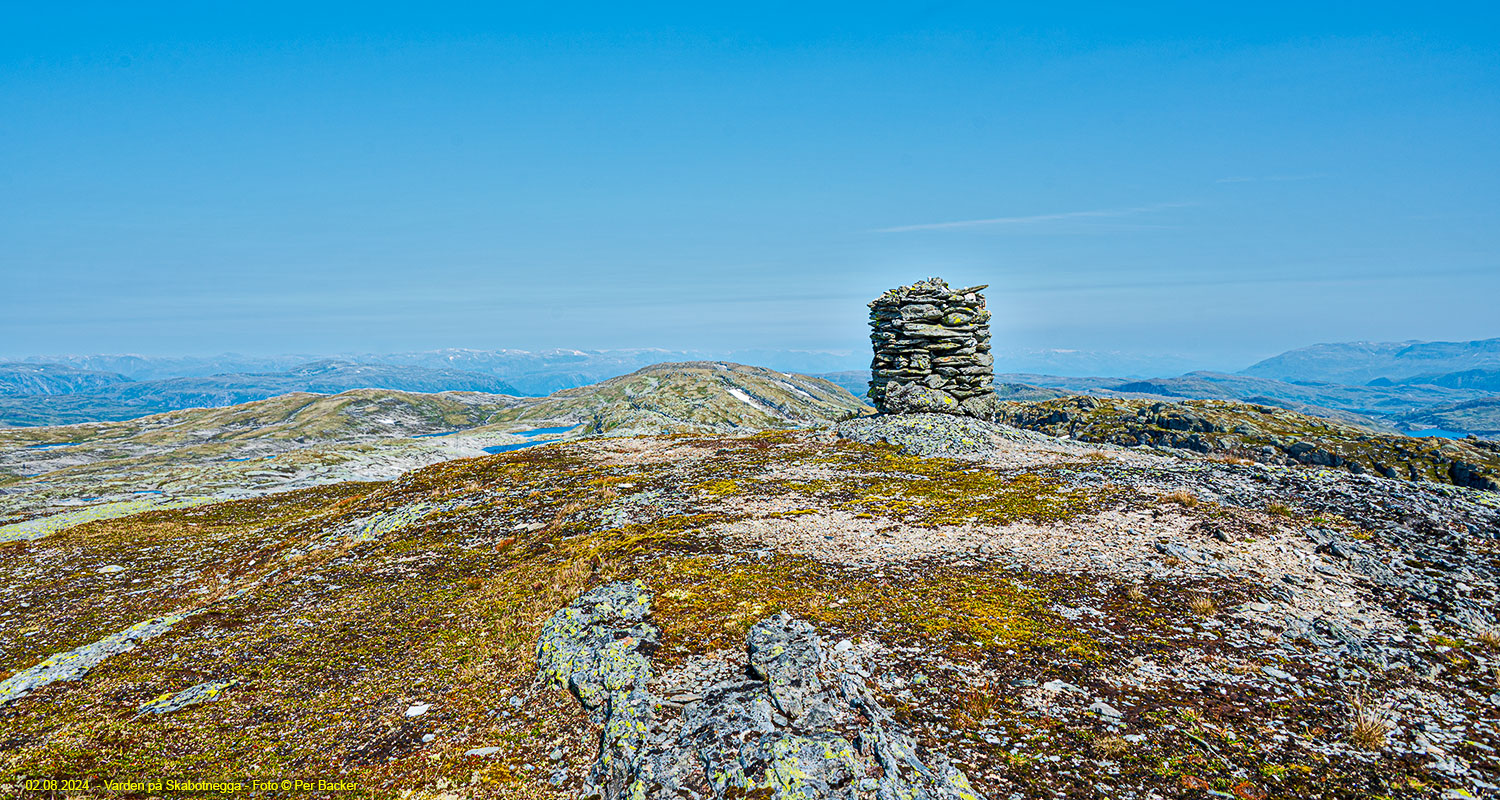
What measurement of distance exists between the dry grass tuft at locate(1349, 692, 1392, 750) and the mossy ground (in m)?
0.29

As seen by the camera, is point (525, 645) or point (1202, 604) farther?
point (1202, 604)

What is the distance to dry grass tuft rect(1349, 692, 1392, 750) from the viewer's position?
952 cm

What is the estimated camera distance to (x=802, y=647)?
39.8 ft

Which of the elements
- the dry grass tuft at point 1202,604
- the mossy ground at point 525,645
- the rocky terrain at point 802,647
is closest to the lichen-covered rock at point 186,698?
the rocky terrain at point 802,647

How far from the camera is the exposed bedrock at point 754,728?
8.77 meters

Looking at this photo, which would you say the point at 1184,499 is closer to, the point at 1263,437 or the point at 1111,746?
the point at 1111,746

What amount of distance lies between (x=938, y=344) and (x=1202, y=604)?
130 feet

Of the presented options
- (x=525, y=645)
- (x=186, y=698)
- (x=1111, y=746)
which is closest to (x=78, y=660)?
(x=186, y=698)

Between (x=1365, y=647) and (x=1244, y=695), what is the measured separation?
395cm

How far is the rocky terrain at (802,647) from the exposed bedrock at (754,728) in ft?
0.17

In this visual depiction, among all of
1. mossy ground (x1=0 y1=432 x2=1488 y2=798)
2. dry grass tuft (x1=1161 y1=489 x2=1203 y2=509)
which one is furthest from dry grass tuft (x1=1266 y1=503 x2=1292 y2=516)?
mossy ground (x1=0 y1=432 x2=1488 y2=798)

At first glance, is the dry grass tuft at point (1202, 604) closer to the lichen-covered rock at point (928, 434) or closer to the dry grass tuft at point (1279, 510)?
the dry grass tuft at point (1279, 510)

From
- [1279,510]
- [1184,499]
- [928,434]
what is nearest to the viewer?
[1279,510]

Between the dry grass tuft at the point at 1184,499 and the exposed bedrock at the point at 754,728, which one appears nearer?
the exposed bedrock at the point at 754,728
